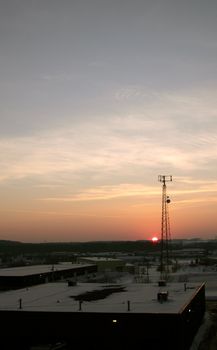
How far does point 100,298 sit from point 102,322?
710cm

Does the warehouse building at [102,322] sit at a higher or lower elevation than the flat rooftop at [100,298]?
lower

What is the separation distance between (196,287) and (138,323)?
51.3 feet

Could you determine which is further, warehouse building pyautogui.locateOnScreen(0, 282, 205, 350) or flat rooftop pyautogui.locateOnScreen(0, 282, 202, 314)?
flat rooftop pyautogui.locateOnScreen(0, 282, 202, 314)

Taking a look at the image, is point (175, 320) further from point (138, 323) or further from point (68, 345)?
point (68, 345)

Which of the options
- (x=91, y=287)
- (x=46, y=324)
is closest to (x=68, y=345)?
(x=46, y=324)

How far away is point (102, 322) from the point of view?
30.5 m

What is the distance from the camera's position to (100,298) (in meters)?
37.6

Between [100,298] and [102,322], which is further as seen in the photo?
[100,298]

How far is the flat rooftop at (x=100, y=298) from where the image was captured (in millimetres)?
32312

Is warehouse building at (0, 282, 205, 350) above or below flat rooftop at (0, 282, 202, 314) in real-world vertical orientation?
below

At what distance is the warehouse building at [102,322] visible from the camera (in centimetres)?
2977

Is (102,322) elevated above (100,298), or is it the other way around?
(100,298)

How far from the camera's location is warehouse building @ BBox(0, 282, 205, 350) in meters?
29.8

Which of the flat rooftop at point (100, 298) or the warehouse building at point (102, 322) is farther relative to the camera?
the flat rooftop at point (100, 298)
